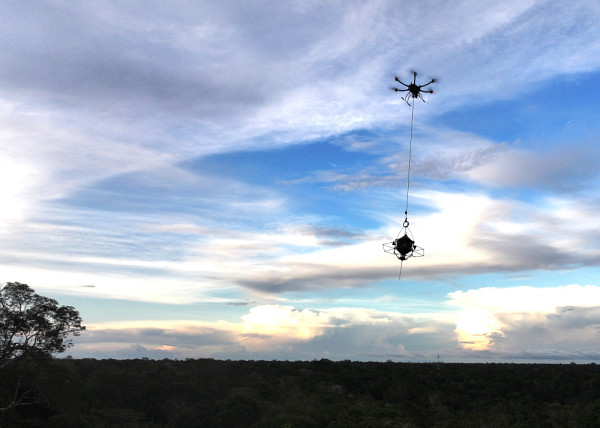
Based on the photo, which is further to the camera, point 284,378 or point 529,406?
point 284,378

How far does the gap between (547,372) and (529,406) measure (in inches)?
1104

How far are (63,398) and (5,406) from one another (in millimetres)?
10560

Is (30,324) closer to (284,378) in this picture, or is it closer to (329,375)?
(284,378)

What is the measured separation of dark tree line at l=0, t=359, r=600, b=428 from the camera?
150 ft

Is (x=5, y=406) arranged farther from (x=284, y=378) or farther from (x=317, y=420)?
(x=284, y=378)

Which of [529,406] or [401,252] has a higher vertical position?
[401,252]

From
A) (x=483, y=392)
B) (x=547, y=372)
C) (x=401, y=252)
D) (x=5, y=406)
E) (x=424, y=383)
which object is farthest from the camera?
(x=547, y=372)

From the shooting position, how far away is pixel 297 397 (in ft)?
194

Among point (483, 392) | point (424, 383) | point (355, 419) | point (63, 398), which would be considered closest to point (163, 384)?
point (63, 398)

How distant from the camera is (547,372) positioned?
271ft

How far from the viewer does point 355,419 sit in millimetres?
45094

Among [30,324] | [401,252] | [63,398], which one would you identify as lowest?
[63,398]

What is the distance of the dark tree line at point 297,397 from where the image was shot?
45763 millimetres

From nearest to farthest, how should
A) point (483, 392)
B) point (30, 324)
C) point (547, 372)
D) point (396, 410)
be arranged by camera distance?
1. point (30, 324)
2. point (396, 410)
3. point (483, 392)
4. point (547, 372)
